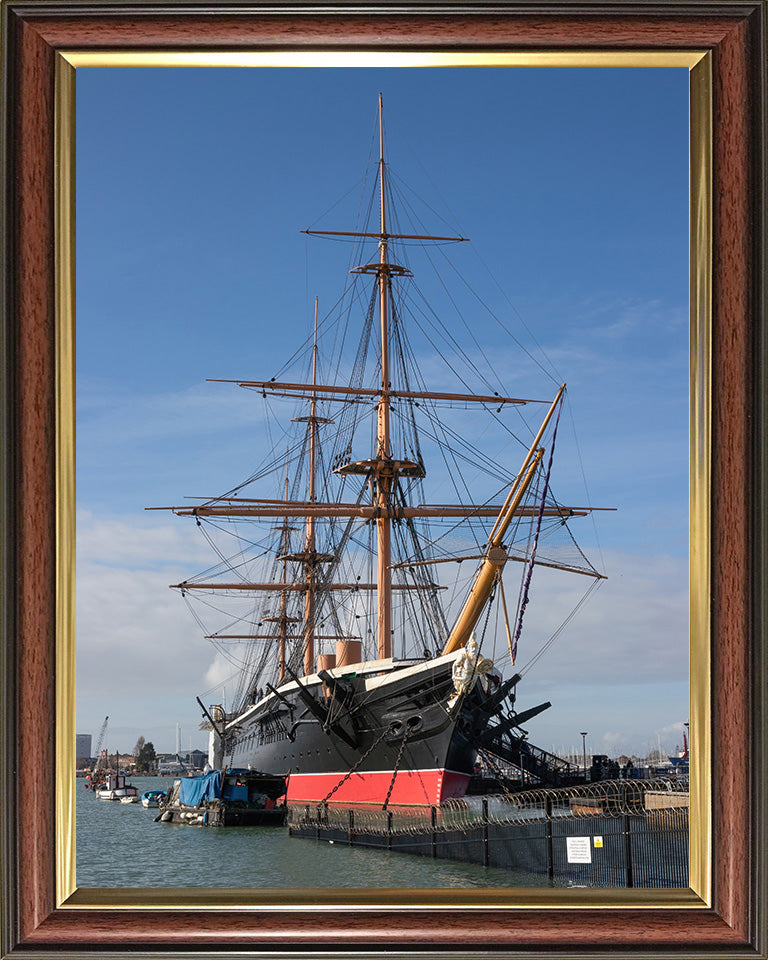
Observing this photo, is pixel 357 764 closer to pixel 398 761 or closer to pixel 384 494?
pixel 398 761

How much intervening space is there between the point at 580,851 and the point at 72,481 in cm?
650

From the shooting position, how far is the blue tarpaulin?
4172 centimetres

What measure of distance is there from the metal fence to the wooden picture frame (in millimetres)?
613

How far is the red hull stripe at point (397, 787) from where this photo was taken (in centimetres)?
2616

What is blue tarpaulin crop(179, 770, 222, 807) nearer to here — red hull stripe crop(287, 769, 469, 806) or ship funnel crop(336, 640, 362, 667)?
red hull stripe crop(287, 769, 469, 806)

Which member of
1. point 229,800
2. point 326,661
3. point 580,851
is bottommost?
point 229,800

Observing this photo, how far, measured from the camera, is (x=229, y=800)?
135 feet

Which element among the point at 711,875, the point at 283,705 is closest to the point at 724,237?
the point at 711,875

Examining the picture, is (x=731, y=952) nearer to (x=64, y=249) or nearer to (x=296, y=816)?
(x=64, y=249)

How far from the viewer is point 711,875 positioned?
16.8 feet

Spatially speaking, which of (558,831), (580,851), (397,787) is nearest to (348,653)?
(397,787)

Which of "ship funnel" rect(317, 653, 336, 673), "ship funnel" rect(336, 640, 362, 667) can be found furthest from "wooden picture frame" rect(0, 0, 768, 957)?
"ship funnel" rect(317, 653, 336, 673)

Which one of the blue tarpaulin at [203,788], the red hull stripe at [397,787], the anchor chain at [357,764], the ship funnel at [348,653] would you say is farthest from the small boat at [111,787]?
the blue tarpaulin at [203,788]

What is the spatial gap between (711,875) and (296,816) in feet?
88.2
